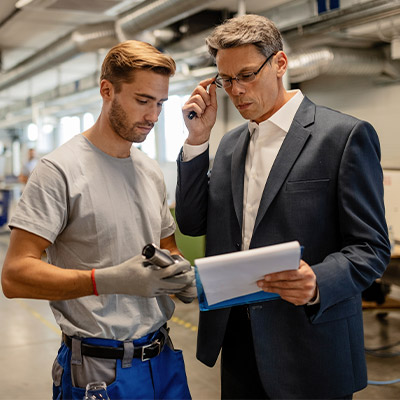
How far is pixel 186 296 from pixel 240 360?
0.28 meters

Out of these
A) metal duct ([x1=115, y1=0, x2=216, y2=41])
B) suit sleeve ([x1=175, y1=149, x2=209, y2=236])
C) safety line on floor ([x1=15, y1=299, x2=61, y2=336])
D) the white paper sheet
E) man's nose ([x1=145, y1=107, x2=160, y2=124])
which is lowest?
safety line on floor ([x1=15, y1=299, x2=61, y2=336])

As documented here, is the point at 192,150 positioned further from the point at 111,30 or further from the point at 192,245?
the point at 111,30

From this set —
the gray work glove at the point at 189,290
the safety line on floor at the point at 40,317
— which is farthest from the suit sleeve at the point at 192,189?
the safety line on floor at the point at 40,317

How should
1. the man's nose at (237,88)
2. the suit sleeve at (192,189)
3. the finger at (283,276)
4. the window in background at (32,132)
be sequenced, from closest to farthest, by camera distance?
1. the finger at (283,276)
2. the man's nose at (237,88)
3. the suit sleeve at (192,189)
4. the window in background at (32,132)

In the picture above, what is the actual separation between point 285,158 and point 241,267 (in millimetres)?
476

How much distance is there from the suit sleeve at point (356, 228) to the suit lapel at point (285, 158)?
0.47ft

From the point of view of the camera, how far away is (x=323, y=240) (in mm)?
1527

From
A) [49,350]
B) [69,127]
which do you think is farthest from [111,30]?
[69,127]

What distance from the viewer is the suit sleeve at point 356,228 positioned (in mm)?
1424

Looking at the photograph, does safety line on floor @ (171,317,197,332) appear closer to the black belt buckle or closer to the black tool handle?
the black belt buckle

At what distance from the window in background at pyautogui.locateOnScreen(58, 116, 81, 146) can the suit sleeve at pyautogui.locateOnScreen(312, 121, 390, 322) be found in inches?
613

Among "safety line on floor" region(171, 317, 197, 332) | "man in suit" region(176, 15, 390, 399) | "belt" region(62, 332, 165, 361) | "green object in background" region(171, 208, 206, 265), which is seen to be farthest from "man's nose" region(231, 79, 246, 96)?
"green object in background" region(171, 208, 206, 265)

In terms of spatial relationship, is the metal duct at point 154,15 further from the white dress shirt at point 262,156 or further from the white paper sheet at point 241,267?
the white paper sheet at point 241,267

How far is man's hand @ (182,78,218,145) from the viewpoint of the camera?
1.79 m
